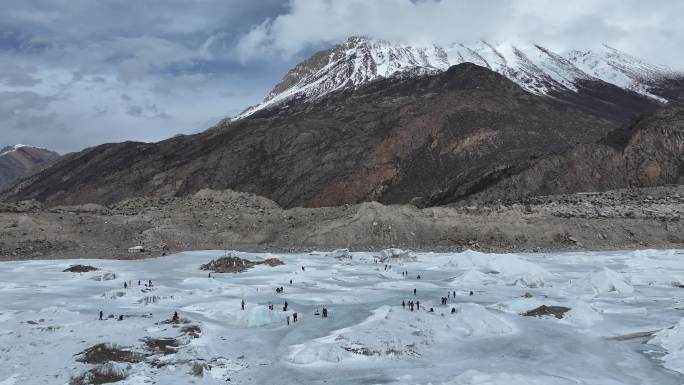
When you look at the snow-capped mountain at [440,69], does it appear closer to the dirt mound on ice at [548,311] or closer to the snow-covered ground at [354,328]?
the snow-covered ground at [354,328]

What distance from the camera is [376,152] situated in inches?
3558

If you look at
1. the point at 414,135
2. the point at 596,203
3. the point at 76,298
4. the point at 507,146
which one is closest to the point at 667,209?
the point at 596,203

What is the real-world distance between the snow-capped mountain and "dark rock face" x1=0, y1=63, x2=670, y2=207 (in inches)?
1595

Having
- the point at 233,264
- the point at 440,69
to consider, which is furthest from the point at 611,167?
the point at 440,69

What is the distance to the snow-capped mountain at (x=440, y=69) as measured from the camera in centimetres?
15950

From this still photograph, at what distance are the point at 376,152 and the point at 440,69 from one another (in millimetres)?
80546

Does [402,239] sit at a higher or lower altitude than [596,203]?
lower

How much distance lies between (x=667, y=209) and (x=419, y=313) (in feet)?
153

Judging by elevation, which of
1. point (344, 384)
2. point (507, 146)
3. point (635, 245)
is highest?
point (507, 146)

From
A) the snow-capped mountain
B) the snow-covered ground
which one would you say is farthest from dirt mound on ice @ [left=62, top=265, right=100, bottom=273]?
the snow-capped mountain

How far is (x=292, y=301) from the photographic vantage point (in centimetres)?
3122

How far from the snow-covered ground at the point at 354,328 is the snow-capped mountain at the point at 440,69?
120m

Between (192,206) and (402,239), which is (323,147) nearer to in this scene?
(192,206)

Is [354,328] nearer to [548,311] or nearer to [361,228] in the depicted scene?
[548,311]
